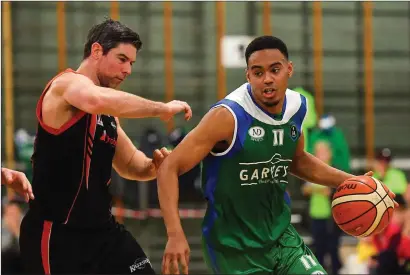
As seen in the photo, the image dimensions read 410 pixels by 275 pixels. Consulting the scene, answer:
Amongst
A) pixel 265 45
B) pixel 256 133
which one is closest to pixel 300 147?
pixel 256 133

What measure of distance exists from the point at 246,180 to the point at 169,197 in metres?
0.48

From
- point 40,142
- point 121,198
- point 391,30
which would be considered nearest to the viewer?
point 40,142

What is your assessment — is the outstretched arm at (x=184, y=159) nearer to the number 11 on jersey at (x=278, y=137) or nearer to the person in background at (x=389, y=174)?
the number 11 on jersey at (x=278, y=137)

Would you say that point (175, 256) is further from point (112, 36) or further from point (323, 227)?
point (323, 227)

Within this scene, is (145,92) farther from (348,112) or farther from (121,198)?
(348,112)

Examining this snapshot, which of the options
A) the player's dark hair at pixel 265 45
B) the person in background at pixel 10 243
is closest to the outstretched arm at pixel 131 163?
the player's dark hair at pixel 265 45

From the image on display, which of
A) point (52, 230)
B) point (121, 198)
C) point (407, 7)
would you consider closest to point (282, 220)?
point (52, 230)

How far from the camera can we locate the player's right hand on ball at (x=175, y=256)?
3451 mm

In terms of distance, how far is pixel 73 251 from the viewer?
384cm

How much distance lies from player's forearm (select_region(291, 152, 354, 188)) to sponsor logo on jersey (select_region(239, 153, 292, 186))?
12.3 inches

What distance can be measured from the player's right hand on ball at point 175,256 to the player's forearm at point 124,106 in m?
0.65

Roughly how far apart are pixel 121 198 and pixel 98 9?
10.3 feet

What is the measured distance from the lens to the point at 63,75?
3830 mm

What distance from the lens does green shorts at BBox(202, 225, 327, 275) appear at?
12.4ft
